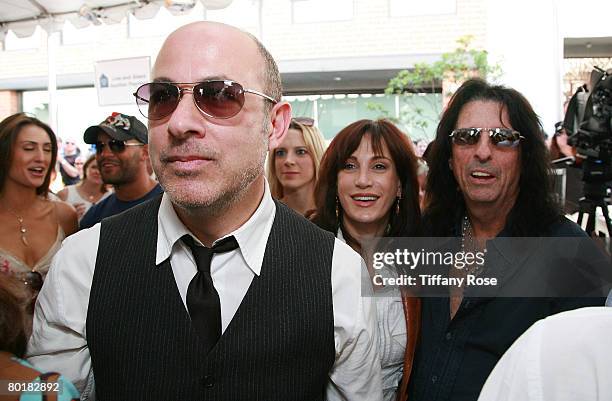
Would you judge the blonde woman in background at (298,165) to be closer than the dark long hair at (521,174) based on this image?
No

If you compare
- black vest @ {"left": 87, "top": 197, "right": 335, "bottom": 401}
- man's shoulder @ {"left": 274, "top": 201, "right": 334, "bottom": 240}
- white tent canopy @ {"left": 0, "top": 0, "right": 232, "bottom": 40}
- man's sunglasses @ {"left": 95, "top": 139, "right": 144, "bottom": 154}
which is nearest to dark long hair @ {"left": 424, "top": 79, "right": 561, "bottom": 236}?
man's shoulder @ {"left": 274, "top": 201, "right": 334, "bottom": 240}

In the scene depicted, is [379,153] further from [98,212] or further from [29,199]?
[29,199]

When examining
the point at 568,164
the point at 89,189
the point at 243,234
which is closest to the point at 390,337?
the point at 243,234

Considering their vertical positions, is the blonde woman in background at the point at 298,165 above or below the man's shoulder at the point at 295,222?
above

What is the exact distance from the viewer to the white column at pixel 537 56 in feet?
9.47

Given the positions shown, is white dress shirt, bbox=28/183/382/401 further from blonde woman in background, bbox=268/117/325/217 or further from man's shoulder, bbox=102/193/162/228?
blonde woman in background, bbox=268/117/325/217

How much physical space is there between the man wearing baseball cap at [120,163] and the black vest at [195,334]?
4.98ft

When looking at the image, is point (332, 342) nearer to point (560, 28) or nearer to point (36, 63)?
point (560, 28)

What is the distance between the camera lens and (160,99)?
1.06 m

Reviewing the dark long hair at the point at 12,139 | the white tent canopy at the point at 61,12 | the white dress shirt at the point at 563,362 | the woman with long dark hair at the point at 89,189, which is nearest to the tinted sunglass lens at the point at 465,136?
the white dress shirt at the point at 563,362

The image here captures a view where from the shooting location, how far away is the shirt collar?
113 cm

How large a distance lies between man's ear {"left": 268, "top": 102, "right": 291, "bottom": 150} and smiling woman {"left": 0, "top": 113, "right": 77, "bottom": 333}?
1443 mm

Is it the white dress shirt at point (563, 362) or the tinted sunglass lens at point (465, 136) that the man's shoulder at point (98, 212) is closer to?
the tinted sunglass lens at point (465, 136)

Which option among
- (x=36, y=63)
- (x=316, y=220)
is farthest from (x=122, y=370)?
(x=36, y=63)
